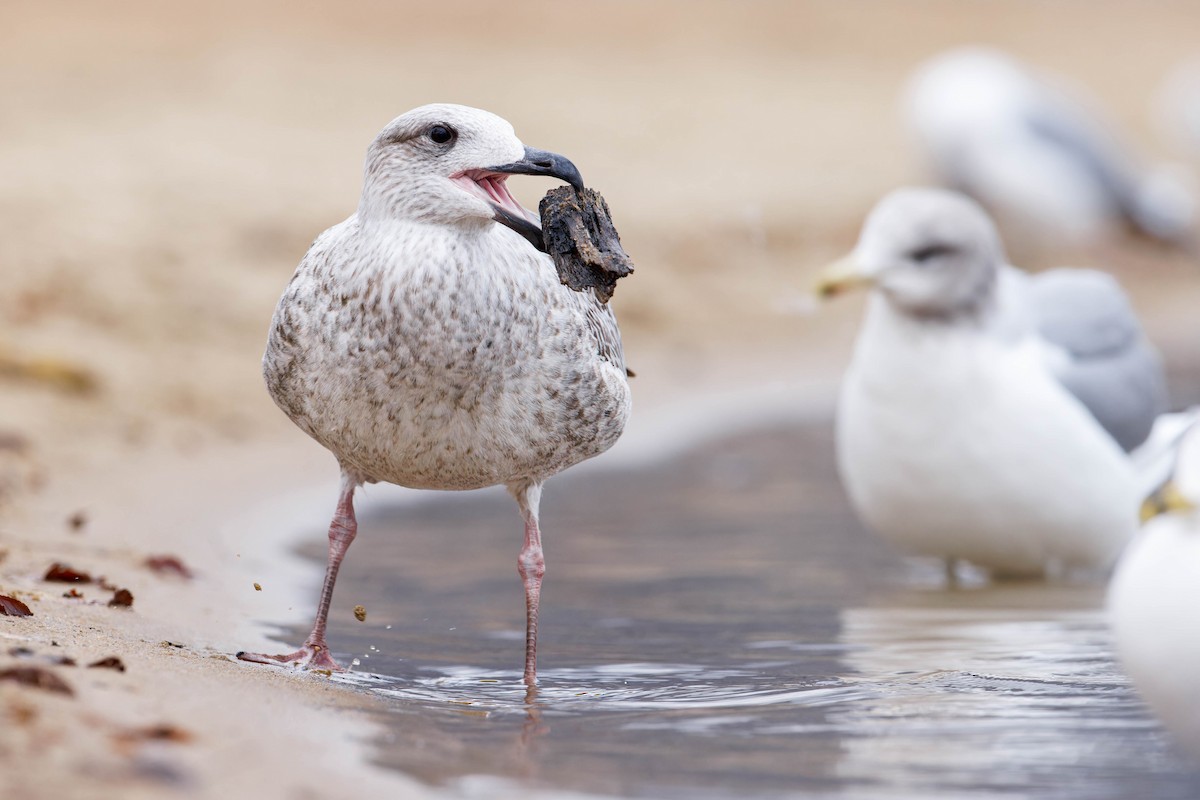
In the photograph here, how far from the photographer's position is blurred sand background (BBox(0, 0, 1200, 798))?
199 inches

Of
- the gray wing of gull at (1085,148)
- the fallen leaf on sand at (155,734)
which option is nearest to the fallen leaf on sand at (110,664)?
the fallen leaf on sand at (155,734)

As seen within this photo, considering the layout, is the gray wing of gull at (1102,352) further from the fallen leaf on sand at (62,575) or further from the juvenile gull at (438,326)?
the fallen leaf on sand at (62,575)

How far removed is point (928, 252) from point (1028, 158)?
36.0 ft

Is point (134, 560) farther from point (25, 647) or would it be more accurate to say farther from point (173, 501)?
point (25, 647)

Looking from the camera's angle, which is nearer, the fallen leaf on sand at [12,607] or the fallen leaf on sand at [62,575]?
the fallen leaf on sand at [12,607]

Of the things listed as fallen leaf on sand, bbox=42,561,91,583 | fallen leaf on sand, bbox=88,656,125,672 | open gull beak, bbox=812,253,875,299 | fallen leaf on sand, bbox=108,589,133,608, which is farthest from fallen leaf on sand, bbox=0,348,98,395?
fallen leaf on sand, bbox=88,656,125,672

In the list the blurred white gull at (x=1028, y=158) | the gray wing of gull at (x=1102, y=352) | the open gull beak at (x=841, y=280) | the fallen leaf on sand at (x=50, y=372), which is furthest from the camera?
the blurred white gull at (x=1028, y=158)

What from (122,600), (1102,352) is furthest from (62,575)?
(1102,352)

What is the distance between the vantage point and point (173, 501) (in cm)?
718

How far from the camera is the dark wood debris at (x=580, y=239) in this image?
189 inches

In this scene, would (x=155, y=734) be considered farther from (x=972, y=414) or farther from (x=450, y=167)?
(x=972, y=414)

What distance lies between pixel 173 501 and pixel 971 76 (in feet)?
41.1

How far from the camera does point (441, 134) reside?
4660 mm

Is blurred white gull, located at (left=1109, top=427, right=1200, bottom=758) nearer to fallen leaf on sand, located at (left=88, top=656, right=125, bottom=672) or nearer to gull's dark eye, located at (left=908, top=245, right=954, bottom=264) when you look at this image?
fallen leaf on sand, located at (left=88, top=656, right=125, bottom=672)
